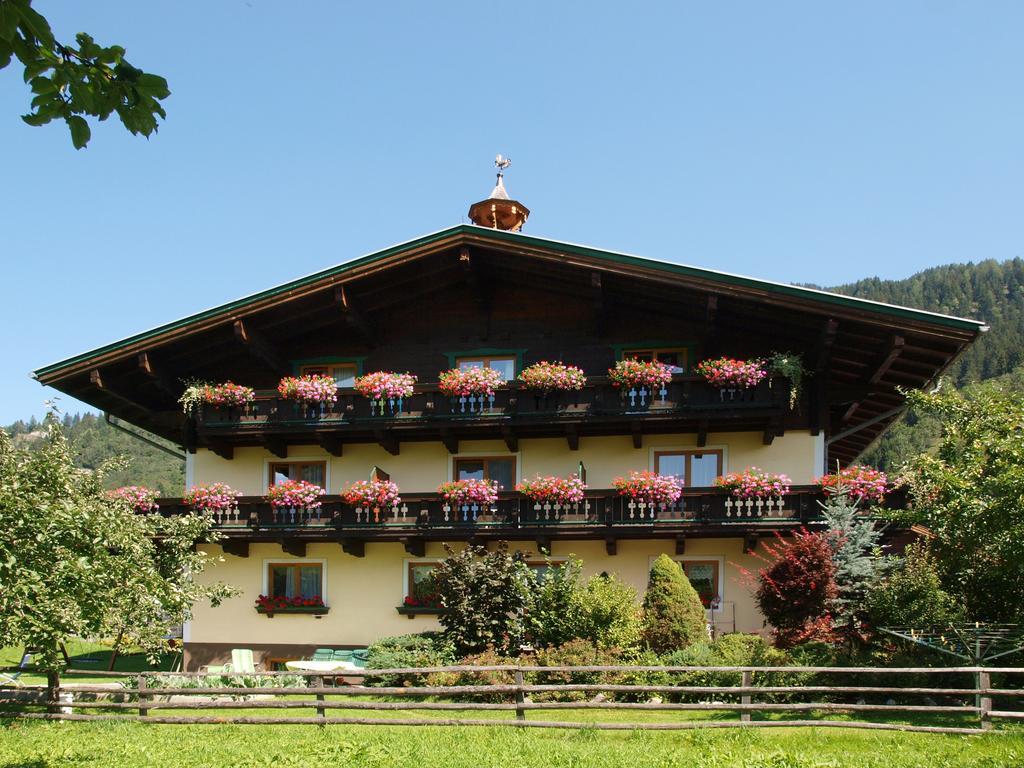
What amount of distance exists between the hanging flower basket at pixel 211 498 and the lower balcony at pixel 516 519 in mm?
205

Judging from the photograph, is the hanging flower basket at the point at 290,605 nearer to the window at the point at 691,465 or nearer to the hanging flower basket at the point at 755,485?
the window at the point at 691,465

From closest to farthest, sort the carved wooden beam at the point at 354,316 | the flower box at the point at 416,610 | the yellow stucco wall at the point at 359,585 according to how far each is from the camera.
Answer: the yellow stucco wall at the point at 359,585, the flower box at the point at 416,610, the carved wooden beam at the point at 354,316

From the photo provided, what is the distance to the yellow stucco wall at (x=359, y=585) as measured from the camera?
23219mm

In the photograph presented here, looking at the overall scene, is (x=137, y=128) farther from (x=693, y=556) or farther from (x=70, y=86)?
(x=693, y=556)

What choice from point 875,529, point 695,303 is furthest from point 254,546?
point 875,529

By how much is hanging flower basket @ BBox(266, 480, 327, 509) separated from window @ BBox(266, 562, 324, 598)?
6.12 ft

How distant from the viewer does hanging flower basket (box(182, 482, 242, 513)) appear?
24.2 meters

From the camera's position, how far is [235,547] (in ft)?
81.5

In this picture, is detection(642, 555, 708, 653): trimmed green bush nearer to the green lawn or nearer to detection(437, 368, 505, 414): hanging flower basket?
the green lawn

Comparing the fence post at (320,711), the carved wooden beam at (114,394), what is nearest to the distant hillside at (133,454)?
the carved wooden beam at (114,394)

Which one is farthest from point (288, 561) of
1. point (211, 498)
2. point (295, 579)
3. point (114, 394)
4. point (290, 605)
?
point (114, 394)

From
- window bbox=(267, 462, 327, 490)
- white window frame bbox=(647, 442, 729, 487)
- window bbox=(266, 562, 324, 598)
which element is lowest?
window bbox=(266, 562, 324, 598)

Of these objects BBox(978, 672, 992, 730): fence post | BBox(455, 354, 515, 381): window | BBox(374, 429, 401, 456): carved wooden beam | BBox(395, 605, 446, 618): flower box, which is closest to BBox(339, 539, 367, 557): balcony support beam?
BBox(395, 605, 446, 618): flower box

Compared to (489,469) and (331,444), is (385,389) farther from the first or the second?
(489,469)
